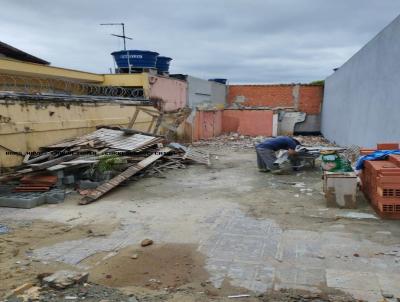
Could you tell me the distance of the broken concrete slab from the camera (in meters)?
3.77

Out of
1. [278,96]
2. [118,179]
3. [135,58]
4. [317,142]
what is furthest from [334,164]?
[278,96]

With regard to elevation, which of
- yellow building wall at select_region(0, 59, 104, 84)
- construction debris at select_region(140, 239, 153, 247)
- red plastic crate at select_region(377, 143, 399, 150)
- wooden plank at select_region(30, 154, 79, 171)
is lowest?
construction debris at select_region(140, 239, 153, 247)

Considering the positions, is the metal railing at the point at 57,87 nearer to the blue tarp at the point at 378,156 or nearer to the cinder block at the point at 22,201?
the cinder block at the point at 22,201

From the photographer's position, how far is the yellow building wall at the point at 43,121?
8375 millimetres

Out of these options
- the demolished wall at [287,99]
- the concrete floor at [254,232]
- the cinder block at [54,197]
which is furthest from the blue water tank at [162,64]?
the cinder block at [54,197]

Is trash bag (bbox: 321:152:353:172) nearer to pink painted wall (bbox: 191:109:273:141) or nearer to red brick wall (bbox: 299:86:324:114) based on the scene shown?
pink painted wall (bbox: 191:109:273:141)

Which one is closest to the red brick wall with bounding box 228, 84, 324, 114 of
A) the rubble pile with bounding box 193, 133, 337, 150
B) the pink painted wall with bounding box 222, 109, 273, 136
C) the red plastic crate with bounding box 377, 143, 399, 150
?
the pink painted wall with bounding box 222, 109, 273, 136

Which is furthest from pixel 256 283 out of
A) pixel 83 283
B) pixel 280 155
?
pixel 280 155

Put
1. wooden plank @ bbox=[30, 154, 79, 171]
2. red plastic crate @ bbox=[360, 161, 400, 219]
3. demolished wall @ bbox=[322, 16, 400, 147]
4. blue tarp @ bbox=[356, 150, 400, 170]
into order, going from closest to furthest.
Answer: red plastic crate @ bbox=[360, 161, 400, 219]
blue tarp @ bbox=[356, 150, 400, 170]
wooden plank @ bbox=[30, 154, 79, 171]
demolished wall @ bbox=[322, 16, 400, 147]

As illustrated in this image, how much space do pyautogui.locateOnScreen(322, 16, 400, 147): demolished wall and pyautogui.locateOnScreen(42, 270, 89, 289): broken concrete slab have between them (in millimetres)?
6598

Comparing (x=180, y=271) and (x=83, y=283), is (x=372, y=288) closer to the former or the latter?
(x=180, y=271)

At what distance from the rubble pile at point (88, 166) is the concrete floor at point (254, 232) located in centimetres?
34

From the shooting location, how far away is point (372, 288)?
3766 millimetres

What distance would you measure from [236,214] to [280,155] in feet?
13.5
